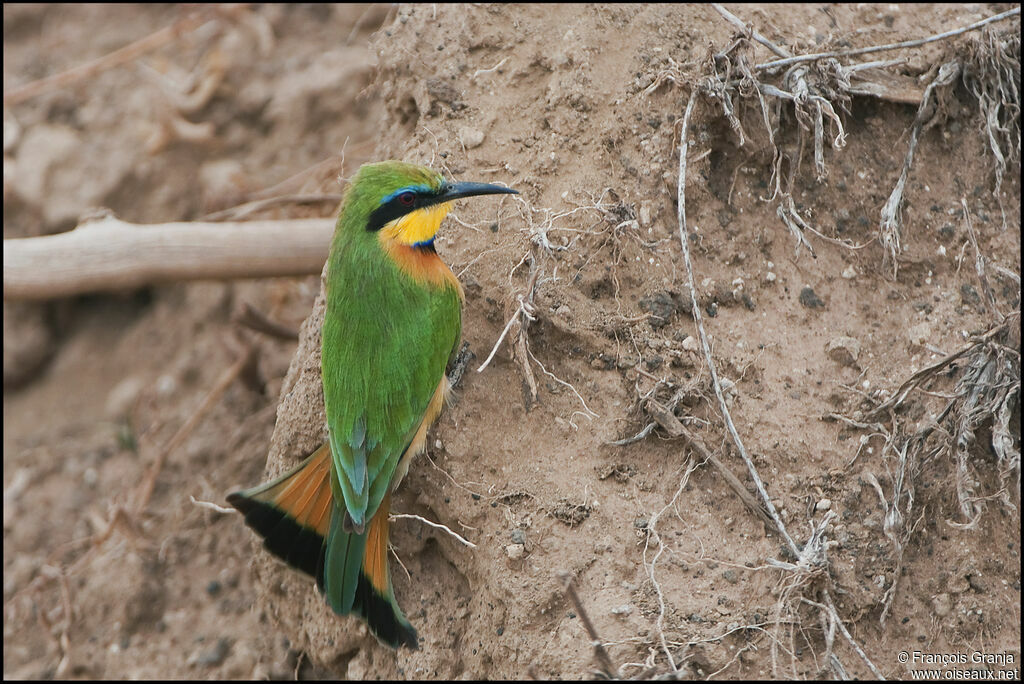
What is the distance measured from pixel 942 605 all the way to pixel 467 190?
167 centimetres

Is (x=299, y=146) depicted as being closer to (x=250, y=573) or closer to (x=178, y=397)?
(x=178, y=397)

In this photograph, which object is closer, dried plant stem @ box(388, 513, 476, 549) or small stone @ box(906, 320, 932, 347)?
dried plant stem @ box(388, 513, 476, 549)

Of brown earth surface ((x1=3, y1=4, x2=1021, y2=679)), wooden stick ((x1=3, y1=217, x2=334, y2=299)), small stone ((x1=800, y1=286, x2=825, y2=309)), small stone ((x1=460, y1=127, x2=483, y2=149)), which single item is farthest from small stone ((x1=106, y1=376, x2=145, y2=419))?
small stone ((x1=800, y1=286, x2=825, y2=309))

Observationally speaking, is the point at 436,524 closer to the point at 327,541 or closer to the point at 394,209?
the point at 327,541

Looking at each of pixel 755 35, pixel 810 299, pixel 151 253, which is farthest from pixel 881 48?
pixel 151 253

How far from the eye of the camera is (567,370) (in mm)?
2652

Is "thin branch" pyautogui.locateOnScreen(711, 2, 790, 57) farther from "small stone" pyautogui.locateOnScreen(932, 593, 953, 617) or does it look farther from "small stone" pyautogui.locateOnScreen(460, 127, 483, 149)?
"small stone" pyautogui.locateOnScreen(932, 593, 953, 617)

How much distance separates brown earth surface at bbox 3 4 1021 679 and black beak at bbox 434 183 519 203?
9 cm

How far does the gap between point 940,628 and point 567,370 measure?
1143 millimetres

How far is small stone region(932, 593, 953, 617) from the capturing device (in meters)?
2.36

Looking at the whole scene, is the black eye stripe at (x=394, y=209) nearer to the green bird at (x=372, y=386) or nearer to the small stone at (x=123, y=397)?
the green bird at (x=372, y=386)

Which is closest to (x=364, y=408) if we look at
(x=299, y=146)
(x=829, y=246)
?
(x=829, y=246)

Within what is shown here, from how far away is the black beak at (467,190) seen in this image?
8.92 feet

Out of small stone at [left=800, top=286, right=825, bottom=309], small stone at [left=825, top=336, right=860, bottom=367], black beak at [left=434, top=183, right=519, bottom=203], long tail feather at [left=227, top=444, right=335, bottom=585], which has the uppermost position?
black beak at [left=434, top=183, right=519, bottom=203]
